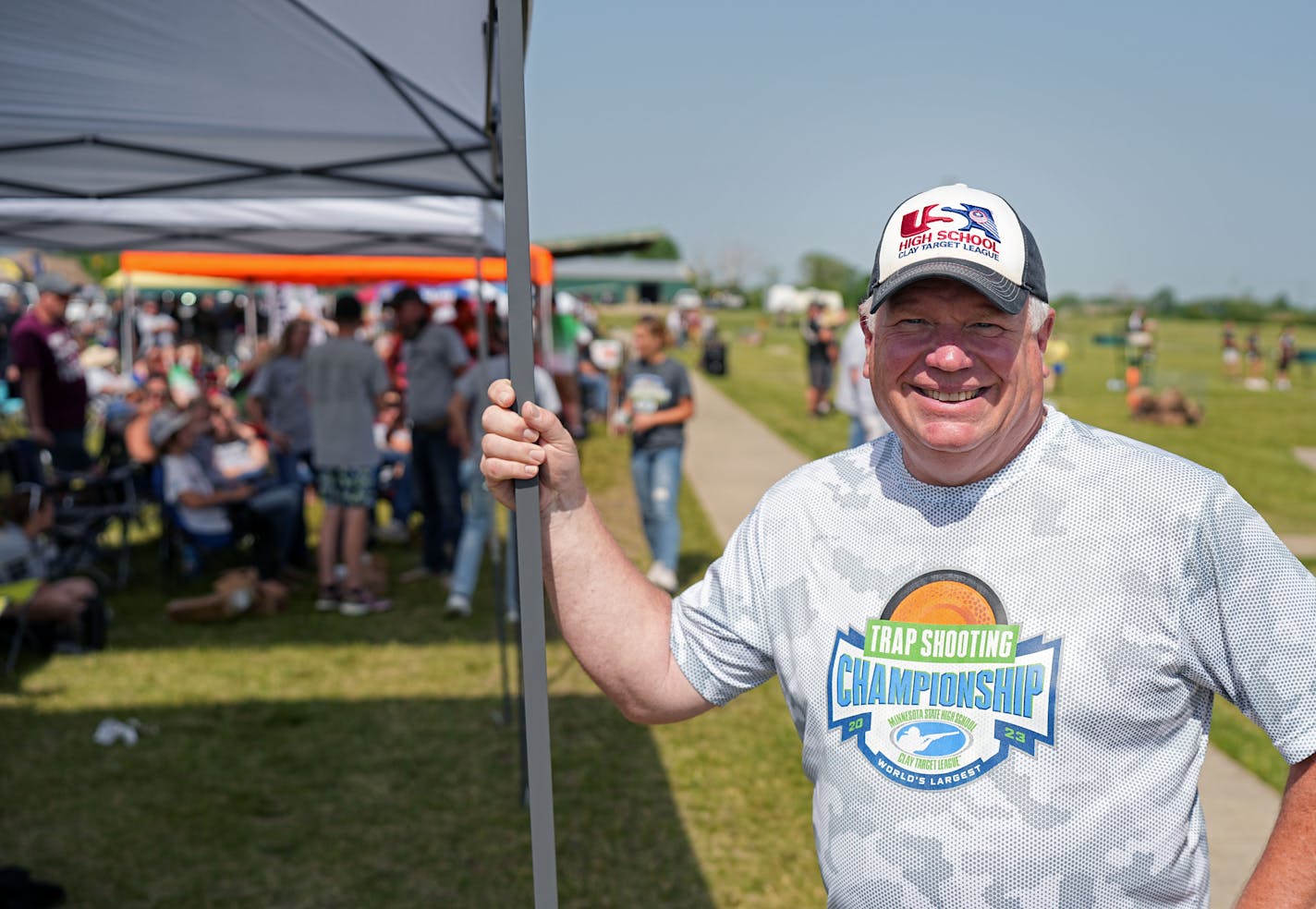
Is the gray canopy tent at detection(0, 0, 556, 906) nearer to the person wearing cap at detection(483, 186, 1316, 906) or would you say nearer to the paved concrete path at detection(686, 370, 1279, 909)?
the person wearing cap at detection(483, 186, 1316, 906)

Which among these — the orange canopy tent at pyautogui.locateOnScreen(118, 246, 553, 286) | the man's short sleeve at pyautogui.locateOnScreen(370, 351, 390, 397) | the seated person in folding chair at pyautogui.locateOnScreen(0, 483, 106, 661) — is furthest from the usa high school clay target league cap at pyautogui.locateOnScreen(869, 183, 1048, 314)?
the orange canopy tent at pyautogui.locateOnScreen(118, 246, 553, 286)

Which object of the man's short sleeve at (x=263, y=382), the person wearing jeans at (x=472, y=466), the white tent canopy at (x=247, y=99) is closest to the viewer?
the white tent canopy at (x=247, y=99)

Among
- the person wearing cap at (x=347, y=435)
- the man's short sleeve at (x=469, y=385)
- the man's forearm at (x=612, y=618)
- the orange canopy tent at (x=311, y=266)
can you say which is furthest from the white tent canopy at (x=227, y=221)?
the man's forearm at (x=612, y=618)

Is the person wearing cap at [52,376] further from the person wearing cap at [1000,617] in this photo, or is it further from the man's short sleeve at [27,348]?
the person wearing cap at [1000,617]

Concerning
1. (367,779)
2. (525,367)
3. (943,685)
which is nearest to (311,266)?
(367,779)

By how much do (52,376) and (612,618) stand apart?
766 centimetres

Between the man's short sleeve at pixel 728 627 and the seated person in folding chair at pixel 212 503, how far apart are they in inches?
250

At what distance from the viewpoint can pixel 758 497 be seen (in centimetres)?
1186

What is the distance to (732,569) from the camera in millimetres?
1863

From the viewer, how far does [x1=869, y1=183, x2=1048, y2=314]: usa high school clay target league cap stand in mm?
1619

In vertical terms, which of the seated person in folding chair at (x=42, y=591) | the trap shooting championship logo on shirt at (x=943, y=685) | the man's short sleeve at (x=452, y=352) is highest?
the man's short sleeve at (x=452, y=352)

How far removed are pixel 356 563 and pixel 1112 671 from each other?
20.6 ft

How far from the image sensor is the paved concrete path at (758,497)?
13.3 ft

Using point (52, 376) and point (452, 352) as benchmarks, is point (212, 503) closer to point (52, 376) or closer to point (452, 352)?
point (52, 376)
